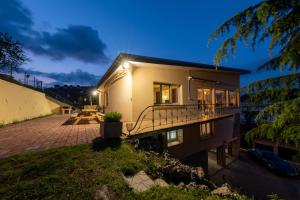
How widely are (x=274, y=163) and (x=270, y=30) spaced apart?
13.7 m

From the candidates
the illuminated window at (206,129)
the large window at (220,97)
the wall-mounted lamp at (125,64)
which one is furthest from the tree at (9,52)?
the large window at (220,97)

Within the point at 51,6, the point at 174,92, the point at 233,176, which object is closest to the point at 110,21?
the point at 51,6

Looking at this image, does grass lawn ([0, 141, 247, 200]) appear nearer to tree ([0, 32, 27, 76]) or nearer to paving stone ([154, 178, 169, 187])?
paving stone ([154, 178, 169, 187])

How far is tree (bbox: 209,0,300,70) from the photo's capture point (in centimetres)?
308

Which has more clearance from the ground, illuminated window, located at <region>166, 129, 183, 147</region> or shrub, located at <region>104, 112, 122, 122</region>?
shrub, located at <region>104, 112, 122, 122</region>

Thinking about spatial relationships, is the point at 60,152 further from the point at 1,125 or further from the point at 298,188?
the point at 298,188

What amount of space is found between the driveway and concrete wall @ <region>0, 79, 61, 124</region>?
46.9 ft

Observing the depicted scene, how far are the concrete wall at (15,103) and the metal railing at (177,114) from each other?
9312 millimetres

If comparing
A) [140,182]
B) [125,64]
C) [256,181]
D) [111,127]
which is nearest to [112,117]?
[111,127]

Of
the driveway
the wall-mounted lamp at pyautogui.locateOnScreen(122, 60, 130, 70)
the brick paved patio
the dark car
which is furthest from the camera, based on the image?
the dark car

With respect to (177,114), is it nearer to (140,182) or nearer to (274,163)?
(140,182)

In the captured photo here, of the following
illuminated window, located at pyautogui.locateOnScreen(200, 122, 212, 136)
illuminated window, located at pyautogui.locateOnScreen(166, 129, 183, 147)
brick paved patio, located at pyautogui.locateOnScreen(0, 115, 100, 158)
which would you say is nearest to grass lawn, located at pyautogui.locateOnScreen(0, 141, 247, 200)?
brick paved patio, located at pyautogui.locateOnScreen(0, 115, 100, 158)

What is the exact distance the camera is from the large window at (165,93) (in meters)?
10.7

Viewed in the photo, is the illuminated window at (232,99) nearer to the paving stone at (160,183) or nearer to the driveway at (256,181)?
the driveway at (256,181)
